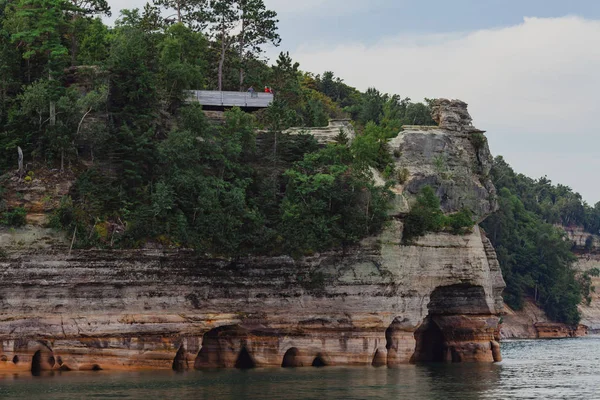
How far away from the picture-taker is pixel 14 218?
46875 mm

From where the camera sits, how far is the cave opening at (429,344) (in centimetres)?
5891

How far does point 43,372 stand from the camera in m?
46.0

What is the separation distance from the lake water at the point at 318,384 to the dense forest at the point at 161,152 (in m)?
6.76

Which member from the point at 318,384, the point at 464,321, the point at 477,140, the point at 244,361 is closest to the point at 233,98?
the point at 477,140

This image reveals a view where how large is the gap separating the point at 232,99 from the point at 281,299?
13912 millimetres

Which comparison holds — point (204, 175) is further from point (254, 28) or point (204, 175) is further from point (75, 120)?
point (254, 28)

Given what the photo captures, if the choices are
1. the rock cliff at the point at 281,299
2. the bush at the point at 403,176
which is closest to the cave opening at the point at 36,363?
the rock cliff at the point at 281,299

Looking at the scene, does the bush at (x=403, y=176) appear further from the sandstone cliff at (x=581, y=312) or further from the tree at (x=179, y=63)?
the sandstone cliff at (x=581, y=312)

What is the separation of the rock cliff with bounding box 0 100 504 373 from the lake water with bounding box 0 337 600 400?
167 cm

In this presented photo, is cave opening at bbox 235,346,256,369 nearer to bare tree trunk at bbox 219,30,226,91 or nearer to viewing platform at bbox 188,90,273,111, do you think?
viewing platform at bbox 188,90,273,111

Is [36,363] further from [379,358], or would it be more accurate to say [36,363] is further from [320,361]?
[379,358]

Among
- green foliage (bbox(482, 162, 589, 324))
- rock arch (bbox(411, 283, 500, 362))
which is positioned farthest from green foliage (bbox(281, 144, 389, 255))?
green foliage (bbox(482, 162, 589, 324))

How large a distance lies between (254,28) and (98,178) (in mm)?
17738

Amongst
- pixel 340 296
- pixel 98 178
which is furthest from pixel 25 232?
pixel 340 296
